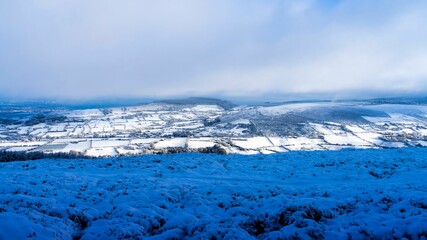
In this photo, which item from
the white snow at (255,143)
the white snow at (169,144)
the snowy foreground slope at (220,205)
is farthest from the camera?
the white snow at (169,144)

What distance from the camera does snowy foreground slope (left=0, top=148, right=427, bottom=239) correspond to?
26.9 ft

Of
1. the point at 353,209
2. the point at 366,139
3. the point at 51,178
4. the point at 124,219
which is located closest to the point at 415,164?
the point at 353,209

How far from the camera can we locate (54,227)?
8.45 meters

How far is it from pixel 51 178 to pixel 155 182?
6.19 metres

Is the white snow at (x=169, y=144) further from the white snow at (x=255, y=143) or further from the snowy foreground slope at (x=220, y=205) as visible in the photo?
the snowy foreground slope at (x=220, y=205)

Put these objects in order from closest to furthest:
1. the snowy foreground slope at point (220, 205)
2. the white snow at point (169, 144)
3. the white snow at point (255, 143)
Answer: the snowy foreground slope at point (220, 205) < the white snow at point (255, 143) < the white snow at point (169, 144)

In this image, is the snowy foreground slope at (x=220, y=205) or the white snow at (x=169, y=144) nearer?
the snowy foreground slope at (x=220, y=205)

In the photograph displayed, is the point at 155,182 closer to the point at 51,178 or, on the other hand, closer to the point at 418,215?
the point at 51,178

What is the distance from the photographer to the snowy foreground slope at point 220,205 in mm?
8188

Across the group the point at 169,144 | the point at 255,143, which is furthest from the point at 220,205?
the point at 255,143

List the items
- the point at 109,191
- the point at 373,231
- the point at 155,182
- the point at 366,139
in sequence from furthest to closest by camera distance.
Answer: the point at 366,139 < the point at 155,182 < the point at 109,191 < the point at 373,231

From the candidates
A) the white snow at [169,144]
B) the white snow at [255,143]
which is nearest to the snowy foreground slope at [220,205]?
the white snow at [255,143]

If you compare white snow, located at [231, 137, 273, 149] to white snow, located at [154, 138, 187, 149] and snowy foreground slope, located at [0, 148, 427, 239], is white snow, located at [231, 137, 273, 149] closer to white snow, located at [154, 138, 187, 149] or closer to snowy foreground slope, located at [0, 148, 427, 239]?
white snow, located at [154, 138, 187, 149]

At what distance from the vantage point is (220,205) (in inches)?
437
